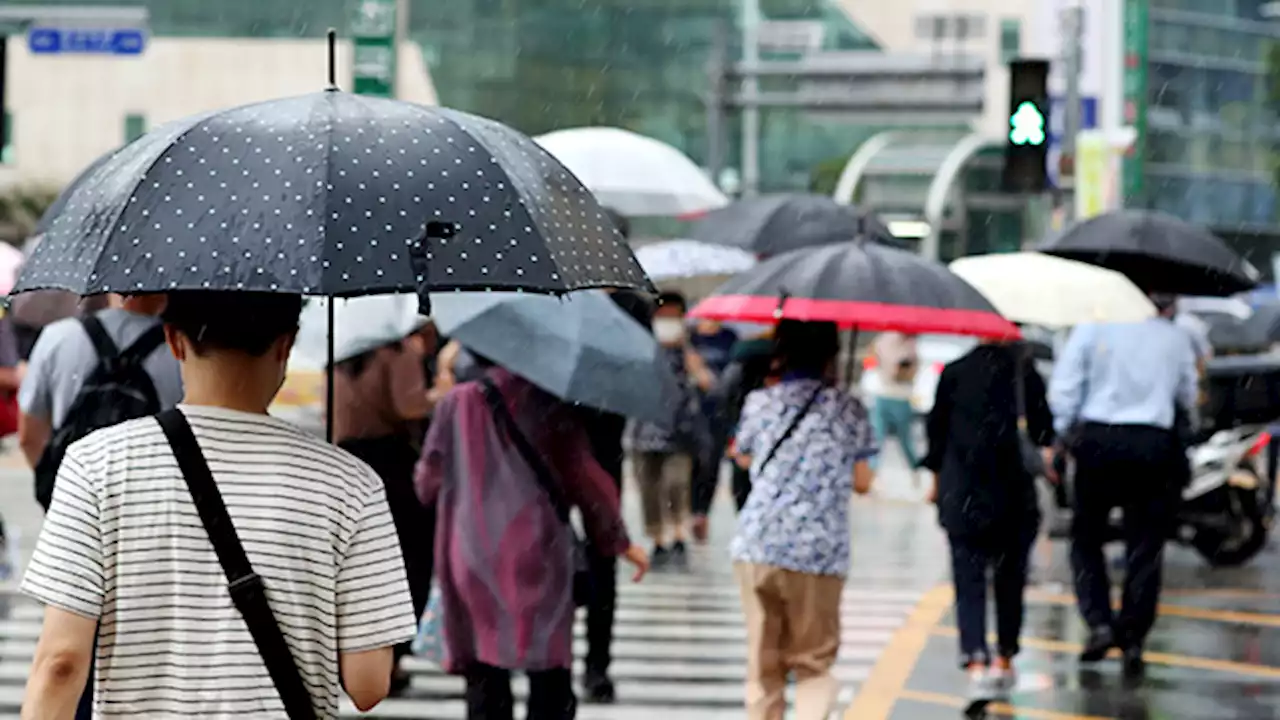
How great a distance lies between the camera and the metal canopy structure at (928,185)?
34531 mm

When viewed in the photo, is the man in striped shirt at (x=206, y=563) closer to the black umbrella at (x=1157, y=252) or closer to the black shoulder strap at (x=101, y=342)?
the black shoulder strap at (x=101, y=342)

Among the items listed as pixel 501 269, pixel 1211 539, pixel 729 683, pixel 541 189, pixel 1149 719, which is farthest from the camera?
pixel 1211 539

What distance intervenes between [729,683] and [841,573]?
113 inches

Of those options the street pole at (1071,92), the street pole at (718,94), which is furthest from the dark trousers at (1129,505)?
the street pole at (718,94)

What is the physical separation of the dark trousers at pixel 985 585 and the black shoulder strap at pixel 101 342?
4.31 m

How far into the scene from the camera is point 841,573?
26.0 feet

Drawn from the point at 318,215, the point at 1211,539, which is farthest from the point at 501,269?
the point at 1211,539

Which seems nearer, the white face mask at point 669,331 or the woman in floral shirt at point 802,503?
the woman in floral shirt at point 802,503

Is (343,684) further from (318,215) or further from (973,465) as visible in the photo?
(973,465)

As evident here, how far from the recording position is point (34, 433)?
7.40 m

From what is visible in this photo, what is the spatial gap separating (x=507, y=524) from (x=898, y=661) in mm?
4591

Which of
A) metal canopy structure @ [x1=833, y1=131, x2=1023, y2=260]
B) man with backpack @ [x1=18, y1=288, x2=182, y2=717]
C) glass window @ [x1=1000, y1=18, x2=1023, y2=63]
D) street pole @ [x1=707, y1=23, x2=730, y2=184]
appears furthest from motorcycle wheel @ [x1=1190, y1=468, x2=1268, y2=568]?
glass window @ [x1=1000, y1=18, x2=1023, y2=63]

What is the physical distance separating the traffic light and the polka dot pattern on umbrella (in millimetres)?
12683

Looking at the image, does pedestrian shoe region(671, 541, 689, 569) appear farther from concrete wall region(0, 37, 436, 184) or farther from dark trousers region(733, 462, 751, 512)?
concrete wall region(0, 37, 436, 184)
